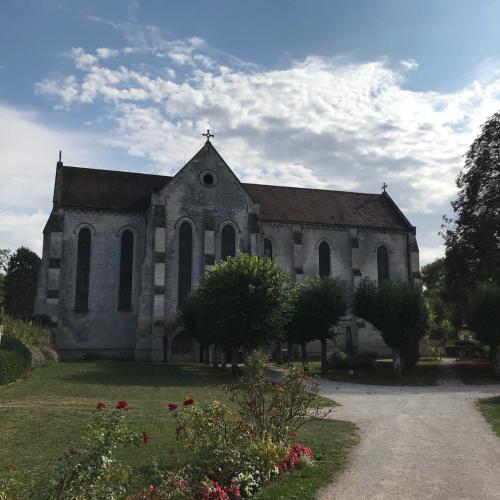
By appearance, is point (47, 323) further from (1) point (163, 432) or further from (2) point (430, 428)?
(2) point (430, 428)

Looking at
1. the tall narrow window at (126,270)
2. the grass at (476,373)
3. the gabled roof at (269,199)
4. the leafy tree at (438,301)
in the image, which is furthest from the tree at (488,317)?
the tall narrow window at (126,270)

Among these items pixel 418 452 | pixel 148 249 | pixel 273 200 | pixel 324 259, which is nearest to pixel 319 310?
pixel 148 249

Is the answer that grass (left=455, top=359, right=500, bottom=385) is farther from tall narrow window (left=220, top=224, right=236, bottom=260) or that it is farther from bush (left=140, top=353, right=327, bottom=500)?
bush (left=140, top=353, right=327, bottom=500)

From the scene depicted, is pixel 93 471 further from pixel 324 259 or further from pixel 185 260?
pixel 324 259

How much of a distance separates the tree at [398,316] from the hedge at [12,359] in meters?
20.0

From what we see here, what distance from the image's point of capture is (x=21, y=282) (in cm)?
7825

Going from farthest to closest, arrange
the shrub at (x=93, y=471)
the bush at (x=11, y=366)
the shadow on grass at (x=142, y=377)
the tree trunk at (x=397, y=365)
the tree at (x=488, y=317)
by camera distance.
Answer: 1. the tree trunk at (x=397, y=365)
2. the tree at (x=488, y=317)
3. the shadow on grass at (x=142, y=377)
4. the bush at (x=11, y=366)
5. the shrub at (x=93, y=471)

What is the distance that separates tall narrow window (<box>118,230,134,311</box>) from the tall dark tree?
25.0m

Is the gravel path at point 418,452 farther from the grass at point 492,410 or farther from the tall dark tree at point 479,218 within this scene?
the tall dark tree at point 479,218

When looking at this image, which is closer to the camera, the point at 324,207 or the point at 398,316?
the point at 398,316

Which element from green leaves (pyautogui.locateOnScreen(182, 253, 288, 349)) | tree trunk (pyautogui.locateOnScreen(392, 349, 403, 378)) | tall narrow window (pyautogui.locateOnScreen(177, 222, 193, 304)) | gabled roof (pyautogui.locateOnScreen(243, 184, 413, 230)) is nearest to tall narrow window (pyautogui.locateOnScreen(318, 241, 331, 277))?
gabled roof (pyautogui.locateOnScreen(243, 184, 413, 230))

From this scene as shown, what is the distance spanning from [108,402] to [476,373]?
2337cm

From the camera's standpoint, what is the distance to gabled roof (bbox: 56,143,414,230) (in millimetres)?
43250

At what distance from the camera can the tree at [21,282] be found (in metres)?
76.8
